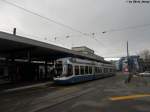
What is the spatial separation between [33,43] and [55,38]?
286 inches

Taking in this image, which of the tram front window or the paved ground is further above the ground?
the tram front window

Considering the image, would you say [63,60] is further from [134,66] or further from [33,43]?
[134,66]

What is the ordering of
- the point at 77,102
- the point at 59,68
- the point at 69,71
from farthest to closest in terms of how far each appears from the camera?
the point at 59,68
the point at 69,71
the point at 77,102

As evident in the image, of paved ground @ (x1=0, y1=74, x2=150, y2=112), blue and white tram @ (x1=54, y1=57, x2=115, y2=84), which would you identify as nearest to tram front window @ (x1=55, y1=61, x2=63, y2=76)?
blue and white tram @ (x1=54, y1=57, x2=115, y2=84)

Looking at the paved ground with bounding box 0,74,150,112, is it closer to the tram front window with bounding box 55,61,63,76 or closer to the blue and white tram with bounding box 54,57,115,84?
the blue and white tram with bounding box 54,57,115,84

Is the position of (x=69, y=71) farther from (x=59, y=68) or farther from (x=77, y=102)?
(x=77, y=102)

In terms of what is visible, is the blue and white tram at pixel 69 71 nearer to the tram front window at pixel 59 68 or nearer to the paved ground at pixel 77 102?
the tram front window at pixel 59 68

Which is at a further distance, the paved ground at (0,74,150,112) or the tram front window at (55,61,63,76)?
the tram front window at (55,61,63,76)

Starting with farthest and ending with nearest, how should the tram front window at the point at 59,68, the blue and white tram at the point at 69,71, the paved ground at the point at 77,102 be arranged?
the tram front window at the point at 59,68 < the blue and white tram at the point at 69,71 < the paved ground at the point at 77,102

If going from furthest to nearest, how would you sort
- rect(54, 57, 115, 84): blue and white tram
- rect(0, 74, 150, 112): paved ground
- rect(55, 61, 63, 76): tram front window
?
rect(55, 61, 63, 76): tram front window < rect(54, 57, 115, 84): blue and white tram < rect(0, 74, 150, 112): paved ground

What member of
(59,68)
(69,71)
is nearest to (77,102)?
(69,71)

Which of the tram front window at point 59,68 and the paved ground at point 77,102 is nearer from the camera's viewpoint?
the paved ground at point 77,102

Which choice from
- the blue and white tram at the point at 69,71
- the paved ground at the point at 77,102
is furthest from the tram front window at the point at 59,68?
the paved ground at the point at 77,102

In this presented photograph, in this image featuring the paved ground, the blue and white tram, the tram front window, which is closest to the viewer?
the paved ground
